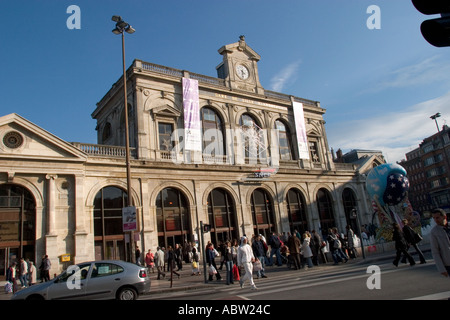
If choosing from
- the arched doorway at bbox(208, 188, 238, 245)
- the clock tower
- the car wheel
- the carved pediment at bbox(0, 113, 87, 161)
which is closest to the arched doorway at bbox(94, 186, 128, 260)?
the carved pediment at bbox(0, 113, 87, 161)

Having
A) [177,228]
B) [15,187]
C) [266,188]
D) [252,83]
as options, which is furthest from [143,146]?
[252,83]

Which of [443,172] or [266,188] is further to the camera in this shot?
[443,172]

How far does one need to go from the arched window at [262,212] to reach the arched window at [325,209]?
7.00m

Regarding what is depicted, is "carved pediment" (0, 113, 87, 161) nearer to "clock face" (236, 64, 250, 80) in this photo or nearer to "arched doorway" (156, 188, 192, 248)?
"arched doorway" (156, 188, 192, 248)

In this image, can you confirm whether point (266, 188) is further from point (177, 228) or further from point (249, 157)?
point (177, 228)

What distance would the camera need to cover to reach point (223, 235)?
90.1ft

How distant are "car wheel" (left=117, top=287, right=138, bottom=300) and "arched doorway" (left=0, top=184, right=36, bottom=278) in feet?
40.4

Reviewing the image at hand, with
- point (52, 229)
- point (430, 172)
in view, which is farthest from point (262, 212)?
point (430, 172)

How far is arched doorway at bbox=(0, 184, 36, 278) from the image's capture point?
19594 millimetres

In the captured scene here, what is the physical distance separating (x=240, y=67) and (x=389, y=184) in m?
18.4

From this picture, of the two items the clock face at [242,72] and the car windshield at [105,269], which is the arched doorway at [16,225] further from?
the clock face at [242,72]

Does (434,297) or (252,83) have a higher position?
(252,83)

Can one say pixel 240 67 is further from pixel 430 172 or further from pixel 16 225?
pixel 430 172

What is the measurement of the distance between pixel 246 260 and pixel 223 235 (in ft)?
52.2
